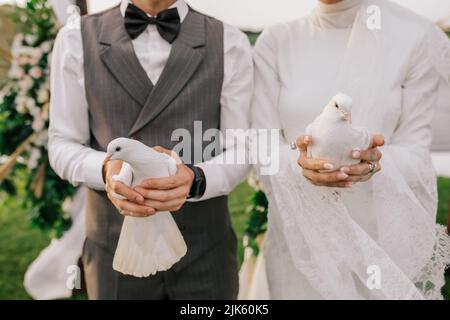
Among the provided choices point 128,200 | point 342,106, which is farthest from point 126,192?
point 342,106

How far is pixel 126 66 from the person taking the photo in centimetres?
118

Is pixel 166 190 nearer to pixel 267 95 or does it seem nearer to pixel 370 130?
pixel 267 95

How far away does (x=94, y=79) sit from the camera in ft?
3.89

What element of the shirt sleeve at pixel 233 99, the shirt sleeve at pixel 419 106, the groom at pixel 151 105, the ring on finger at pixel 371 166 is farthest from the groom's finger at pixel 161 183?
the shirt sleeve at pixel 419 106

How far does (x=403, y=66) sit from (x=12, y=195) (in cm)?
191

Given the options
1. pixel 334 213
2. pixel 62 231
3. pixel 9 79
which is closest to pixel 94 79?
pixel 334 213

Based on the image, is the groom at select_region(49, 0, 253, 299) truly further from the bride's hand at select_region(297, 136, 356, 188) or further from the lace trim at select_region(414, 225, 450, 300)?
the lace trim at select_region(414, 225, 450, 300)

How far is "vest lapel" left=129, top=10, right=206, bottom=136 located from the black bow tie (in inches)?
1.1

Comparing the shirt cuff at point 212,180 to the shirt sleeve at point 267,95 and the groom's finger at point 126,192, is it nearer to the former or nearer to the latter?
the shirt sleeve at point 267,95

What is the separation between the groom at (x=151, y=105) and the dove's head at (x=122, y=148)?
0.22m

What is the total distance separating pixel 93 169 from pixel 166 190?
11.3 inches

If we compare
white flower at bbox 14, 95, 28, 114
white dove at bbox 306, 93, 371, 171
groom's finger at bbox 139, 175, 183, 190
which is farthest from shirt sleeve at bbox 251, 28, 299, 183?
white flower at bbox 14, 95, 28, 114

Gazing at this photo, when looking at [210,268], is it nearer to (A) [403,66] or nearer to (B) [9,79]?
(A) [403,66]

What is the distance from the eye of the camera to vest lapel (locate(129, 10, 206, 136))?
1162mm
